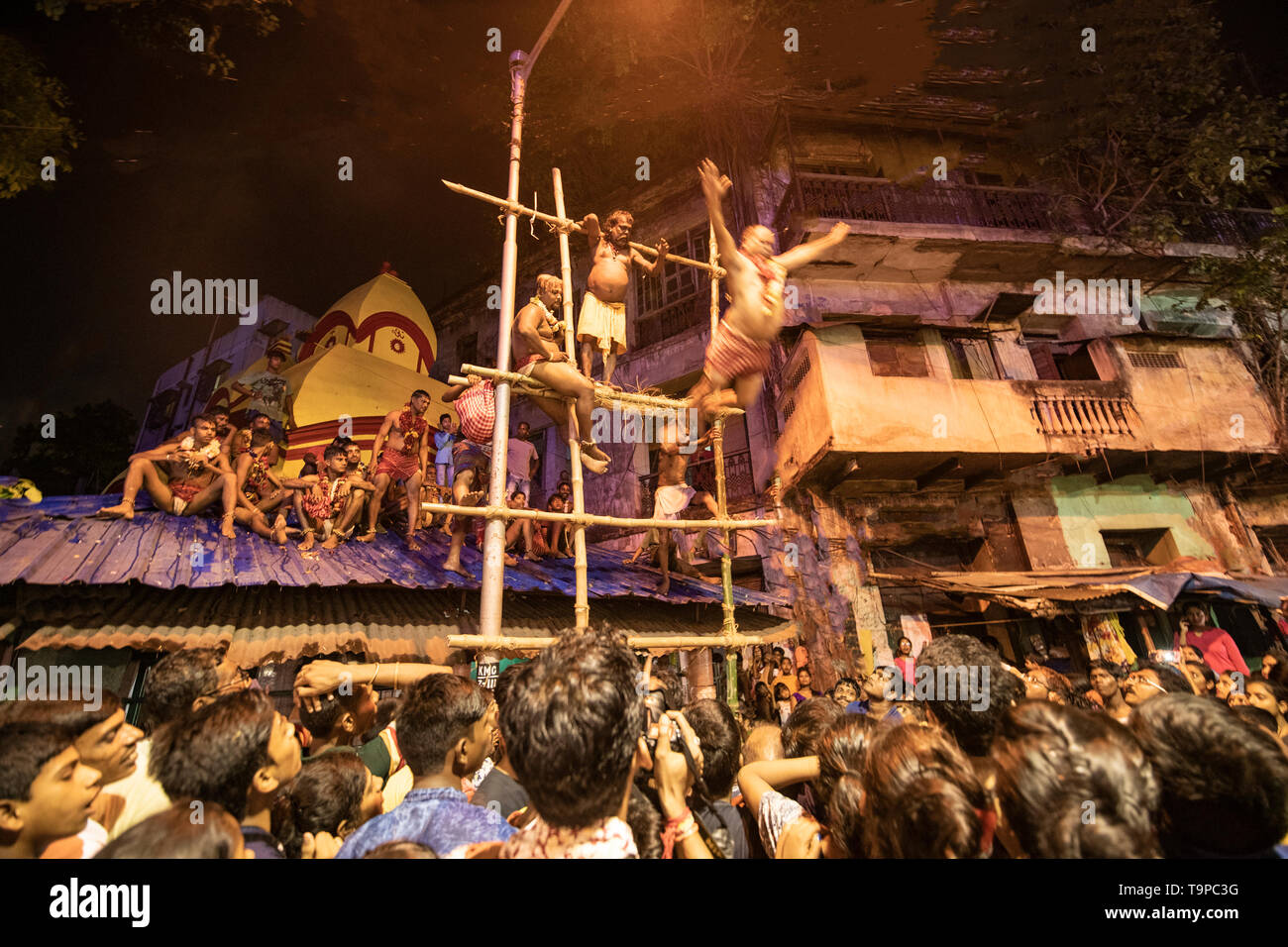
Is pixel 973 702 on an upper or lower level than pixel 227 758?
lower

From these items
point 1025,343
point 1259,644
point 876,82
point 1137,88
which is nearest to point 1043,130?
point 1137,88

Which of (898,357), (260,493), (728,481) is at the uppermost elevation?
(898,357)

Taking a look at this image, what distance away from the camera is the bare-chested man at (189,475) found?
6824mm

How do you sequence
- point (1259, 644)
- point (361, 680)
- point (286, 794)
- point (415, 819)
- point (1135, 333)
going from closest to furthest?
point (415, 819), point (286, 794), point (361, 680), point (1259, 644), point (1135, 333)

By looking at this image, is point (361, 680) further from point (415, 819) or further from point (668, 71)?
point (668, 71)

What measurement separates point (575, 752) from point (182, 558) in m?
6.34

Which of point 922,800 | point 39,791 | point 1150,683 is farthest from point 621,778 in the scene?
point 1150,683

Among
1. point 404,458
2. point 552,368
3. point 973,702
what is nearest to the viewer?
point 973,702

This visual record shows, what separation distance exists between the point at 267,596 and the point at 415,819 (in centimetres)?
512

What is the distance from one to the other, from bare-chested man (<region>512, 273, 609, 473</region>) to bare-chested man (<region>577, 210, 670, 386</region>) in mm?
371

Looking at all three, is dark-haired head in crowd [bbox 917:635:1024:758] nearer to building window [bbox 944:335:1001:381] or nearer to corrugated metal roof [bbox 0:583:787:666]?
→ corrugated metal roof [bbox 0:583:787:666]

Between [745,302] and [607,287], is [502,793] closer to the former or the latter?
→ [745,302]

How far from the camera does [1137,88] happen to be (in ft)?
45.1

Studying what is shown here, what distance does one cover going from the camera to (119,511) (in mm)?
6371
